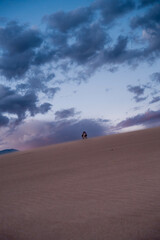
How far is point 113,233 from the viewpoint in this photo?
3758 mm

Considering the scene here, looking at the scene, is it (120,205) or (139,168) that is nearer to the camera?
(120,205)

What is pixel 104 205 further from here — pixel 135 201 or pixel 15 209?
pixel 15 209

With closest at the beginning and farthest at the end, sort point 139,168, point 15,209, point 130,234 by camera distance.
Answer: point 130,234 → point 15,209 → point 139,168

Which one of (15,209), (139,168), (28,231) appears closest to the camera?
(28,231)

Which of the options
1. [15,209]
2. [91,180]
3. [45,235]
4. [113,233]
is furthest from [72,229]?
[91,180]

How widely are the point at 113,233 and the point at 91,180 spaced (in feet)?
11.3

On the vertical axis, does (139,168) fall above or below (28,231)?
above

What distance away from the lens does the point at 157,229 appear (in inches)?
145

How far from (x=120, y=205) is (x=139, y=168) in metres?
3.19

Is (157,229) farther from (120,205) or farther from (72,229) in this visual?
(72,229)

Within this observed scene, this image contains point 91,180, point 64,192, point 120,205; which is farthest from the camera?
point 91,180

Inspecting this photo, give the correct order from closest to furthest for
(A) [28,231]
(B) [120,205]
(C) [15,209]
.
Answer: (A) [28,231] → (B) [120,205] → (C) [15,209]

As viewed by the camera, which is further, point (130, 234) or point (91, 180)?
point (91, 180)

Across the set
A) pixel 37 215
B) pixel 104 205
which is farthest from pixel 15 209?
pixel 104 205
